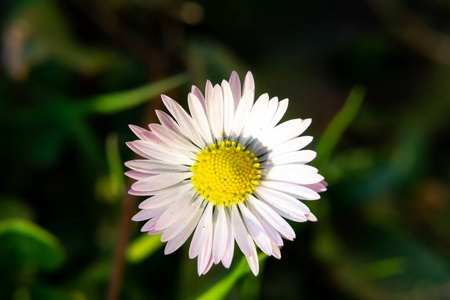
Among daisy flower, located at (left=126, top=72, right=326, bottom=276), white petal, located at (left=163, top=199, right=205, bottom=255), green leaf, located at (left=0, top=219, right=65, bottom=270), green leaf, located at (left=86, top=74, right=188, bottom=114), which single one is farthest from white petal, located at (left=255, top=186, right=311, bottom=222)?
green leaf, located at (left=0, top=219, right=65, bottom=270)

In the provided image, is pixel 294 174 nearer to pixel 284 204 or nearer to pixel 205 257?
pixel 284 204

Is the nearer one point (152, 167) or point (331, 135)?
point (152, 167)

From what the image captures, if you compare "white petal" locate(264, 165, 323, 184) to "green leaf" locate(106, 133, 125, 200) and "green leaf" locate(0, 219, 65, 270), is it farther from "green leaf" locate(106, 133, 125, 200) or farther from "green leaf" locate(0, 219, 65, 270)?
"green leaf" locate(0, 219, 65, 270)

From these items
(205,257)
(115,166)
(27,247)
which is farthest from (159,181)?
(27,247)

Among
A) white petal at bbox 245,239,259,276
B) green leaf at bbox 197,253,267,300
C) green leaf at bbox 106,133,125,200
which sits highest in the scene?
green leaf at bbox 106,133,125,200

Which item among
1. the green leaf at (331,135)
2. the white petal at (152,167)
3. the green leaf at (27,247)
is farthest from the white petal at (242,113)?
the green leaf at (27,247)

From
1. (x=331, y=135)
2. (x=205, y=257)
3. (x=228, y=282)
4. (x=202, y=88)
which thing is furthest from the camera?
(x=202, y=88)
